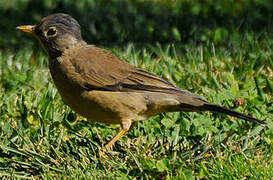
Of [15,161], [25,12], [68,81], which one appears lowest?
[25,12]

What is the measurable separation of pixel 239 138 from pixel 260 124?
0.98 feet

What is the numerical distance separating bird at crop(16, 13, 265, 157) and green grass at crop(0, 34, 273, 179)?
0.90 feet

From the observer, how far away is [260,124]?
617 cm

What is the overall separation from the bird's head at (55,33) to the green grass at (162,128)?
30.5 inches

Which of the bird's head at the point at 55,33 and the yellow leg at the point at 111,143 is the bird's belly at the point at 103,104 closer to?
the yellow leg at the point at 111,143

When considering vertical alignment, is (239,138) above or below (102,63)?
below

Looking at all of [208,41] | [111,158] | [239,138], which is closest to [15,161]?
[111,158]

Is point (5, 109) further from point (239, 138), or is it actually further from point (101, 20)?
point (101, 20)

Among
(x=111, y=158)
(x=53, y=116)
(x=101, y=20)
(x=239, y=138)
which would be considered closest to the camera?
(x=111, y=158)

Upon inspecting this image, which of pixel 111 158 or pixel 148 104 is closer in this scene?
pixel 111 158

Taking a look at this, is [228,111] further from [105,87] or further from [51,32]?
[51,32]

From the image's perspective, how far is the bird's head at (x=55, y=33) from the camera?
6359 millimetres

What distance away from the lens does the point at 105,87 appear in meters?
6.17

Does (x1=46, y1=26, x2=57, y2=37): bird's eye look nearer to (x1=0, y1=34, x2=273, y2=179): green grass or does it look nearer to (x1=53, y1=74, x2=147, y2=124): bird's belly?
(x1=53, y1=74, x2=147, y2=124): bird's belly
